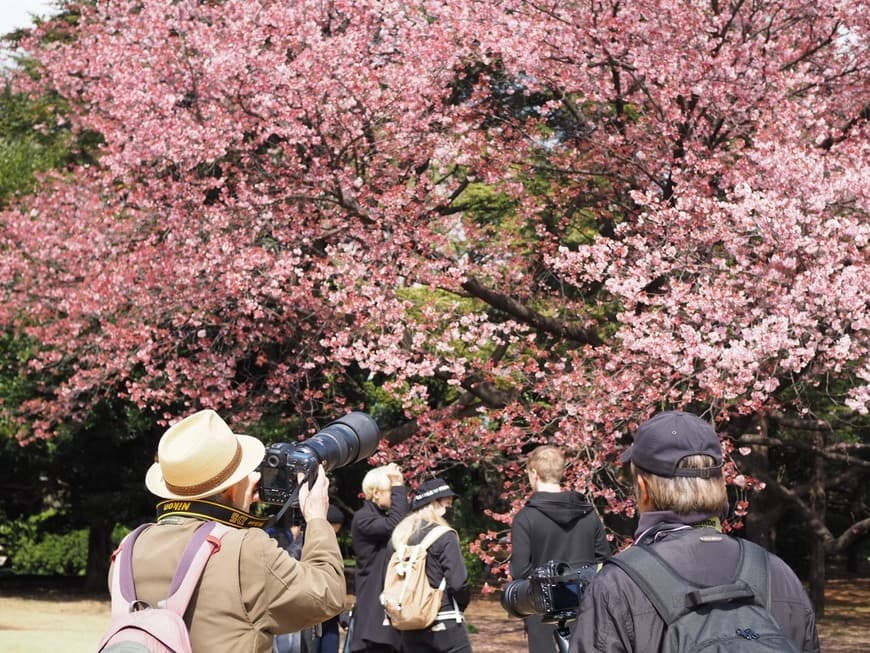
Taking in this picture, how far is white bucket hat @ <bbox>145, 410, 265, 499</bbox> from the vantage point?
9.57ft

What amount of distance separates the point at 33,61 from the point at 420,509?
17.5 m

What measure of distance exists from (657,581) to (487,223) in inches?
481

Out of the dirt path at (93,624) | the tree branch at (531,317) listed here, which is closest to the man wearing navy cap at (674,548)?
the tree branch at (531,317)

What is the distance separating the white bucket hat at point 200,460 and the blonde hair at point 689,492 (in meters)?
1.18

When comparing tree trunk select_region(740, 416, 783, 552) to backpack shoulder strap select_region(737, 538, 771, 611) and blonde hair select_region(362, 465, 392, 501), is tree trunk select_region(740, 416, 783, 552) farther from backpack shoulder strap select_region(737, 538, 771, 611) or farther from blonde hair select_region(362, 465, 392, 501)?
backpack shoulder strap select_region(737, 538, 771, 611)

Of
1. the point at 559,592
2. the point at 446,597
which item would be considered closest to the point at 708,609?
the point at 559,592

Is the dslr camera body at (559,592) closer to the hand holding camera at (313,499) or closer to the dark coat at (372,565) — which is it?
the hand holding camera at (313,499)

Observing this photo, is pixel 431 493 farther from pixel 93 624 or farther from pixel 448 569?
pixel 93 624

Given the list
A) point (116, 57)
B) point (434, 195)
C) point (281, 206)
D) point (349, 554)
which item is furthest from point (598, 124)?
point (349, 554)

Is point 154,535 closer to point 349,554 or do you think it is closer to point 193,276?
point 193,276

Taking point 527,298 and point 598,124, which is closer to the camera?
point 598,124

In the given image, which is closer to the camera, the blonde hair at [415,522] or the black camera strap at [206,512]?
the black camera strap at [206,512]

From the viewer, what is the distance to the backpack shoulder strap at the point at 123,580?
2.73 meters

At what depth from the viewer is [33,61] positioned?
2055cm
